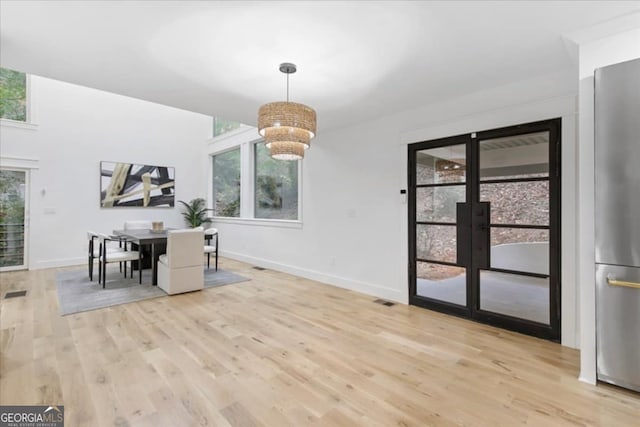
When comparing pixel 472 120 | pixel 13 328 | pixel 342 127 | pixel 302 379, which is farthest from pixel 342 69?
pixel 13 328

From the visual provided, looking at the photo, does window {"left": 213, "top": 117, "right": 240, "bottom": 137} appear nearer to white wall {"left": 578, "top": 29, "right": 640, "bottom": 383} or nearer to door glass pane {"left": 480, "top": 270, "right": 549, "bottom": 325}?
door glass pane {"left": 480, "top": 270, "right": 549, "bottom": 325}

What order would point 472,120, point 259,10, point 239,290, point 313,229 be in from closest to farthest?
point 259,10 → point 472,120 → point 239,290 → point 313,229

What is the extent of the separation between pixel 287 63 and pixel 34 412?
10.0ft

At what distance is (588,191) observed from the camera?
216 centimetres

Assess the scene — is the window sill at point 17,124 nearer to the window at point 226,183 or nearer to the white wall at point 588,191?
the window at point 226,183

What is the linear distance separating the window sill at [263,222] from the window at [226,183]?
186 millimetres

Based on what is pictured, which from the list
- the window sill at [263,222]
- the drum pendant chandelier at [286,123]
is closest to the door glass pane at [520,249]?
the drum pendant chandelier at [286,123]

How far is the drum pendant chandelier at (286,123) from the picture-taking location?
2.69 m

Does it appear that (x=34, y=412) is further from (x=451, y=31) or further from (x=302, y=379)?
(x=451, y=31)

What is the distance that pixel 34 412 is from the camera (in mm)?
1773

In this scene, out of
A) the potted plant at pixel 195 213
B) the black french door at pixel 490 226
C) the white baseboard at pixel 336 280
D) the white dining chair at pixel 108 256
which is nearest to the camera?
the black french door at pixel 490 226

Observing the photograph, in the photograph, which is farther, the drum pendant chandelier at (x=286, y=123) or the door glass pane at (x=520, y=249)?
the door glass pane at (x=520, y=249)

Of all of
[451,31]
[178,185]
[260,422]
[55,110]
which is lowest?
[260,422]

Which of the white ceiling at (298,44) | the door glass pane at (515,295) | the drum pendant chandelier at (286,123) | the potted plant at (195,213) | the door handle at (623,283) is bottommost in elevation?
the door glass pane at (515,295)
